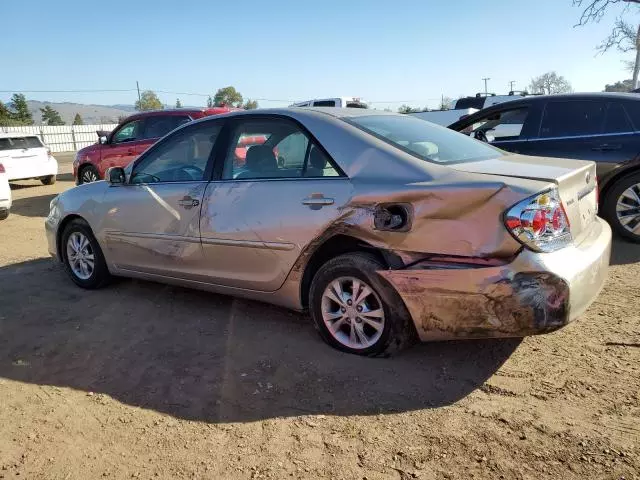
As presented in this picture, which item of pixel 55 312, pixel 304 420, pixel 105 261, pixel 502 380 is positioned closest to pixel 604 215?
pixel 502 380

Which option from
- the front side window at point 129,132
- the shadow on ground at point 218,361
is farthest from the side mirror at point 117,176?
the front side window at point 129,132

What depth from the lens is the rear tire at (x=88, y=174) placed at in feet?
37.8

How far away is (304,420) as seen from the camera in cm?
291

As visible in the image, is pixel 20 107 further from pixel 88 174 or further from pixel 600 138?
pixel 600 138

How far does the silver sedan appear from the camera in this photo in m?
2.96

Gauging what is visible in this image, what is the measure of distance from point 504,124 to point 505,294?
4.84 metres

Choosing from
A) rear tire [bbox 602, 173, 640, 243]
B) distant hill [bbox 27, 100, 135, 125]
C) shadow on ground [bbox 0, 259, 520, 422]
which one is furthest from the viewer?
distant hill [bbox 27, 100, 135, 125]

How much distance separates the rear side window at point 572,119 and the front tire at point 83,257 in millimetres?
5044

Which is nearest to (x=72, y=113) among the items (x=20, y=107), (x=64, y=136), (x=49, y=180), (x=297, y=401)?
(x=20, y=107)

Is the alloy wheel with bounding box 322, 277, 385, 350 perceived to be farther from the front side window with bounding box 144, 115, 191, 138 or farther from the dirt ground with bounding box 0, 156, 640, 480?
the front side window with bounding box 144, 115, 191, 138

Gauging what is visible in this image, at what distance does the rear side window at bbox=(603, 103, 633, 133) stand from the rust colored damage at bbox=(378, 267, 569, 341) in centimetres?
386

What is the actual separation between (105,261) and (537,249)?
12.7 ft

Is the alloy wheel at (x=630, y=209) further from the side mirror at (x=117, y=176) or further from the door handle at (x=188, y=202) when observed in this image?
the side mirror at (x=117, y=176)

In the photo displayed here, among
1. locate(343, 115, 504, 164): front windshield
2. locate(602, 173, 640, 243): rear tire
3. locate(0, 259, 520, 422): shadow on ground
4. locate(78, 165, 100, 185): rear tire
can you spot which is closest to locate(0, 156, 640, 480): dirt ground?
locate(0, 259, 520, 422): shadow on ground
